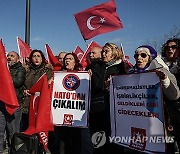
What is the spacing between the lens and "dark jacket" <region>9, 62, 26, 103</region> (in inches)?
207

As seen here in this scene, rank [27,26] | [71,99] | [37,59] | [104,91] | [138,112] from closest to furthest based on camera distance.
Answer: [138,112], [104,91], [71,99], [37,59], [27,26]

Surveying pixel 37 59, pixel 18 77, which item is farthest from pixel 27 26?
pixel 18 77

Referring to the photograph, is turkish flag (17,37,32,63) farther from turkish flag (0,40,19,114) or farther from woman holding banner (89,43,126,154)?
woman holding banner (89,43,126,154)

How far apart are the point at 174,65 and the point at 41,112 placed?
7.18 ft

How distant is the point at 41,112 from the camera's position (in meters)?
4.91

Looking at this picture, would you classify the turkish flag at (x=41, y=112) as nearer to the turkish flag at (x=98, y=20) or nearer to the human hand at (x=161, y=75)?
the human hand at (x=161, y=75)

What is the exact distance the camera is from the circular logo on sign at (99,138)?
4.57 meters

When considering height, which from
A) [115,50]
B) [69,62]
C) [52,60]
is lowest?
[69,62]

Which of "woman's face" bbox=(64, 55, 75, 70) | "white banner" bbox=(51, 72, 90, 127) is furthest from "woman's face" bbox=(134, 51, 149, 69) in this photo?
"woman's face" bbox=(64, 55, 75, 70)

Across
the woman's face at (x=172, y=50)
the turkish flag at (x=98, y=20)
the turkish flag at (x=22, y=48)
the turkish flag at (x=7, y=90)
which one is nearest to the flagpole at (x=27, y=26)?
the turkish flag at (x=22, y=48)

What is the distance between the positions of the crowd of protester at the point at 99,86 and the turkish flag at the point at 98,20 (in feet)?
7.34

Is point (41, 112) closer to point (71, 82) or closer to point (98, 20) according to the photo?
point (71, 82)

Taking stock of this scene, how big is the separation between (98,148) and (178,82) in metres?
1.66

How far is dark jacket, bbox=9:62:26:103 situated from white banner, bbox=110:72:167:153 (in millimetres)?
1792
